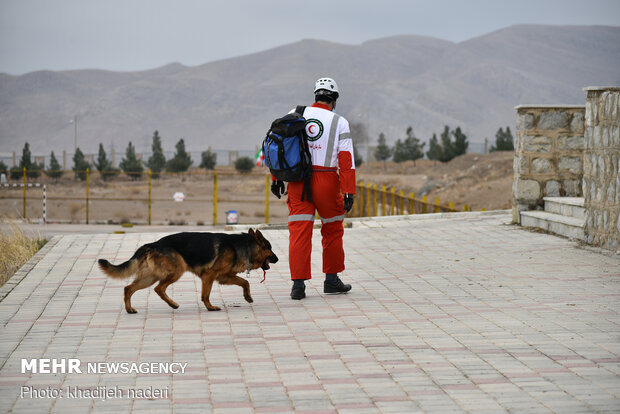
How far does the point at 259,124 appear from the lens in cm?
15125

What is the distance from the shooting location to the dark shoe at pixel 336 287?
26.8ft

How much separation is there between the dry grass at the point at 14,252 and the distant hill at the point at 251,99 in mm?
127801

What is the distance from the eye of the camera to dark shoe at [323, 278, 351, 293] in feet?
26.8

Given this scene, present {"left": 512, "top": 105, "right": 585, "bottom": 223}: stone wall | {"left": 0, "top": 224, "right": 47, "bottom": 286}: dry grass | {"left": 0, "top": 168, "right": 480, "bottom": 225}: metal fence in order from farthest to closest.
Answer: {"left": 0, "top": 168, "right": 480, "bottom": 225}: metal fence < {"left": 512, "top": 105, "right": 585, "bottom": 223}: stone wall < {"left": 0, "top": 224, "right": 47, "bottom": 286}: dry grass

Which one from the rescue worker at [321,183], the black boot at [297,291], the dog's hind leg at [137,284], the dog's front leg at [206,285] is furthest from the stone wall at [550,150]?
the dog's hind leg at [137,284]

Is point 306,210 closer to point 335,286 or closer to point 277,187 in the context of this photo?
point 277,187

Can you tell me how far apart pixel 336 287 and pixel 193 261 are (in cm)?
166

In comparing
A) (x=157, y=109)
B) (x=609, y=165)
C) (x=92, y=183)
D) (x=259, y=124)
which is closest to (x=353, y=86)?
(x=259, y=124)

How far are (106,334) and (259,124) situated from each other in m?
146

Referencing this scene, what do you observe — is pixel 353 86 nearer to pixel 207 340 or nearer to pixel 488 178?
pixel 488 178

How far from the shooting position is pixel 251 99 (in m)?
164

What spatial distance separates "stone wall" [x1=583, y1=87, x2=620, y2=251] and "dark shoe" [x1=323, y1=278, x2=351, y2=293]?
4.34 m

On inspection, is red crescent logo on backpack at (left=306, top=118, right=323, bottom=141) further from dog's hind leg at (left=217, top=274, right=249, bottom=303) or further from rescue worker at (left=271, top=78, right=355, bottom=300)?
dog's hind leg at (left=217, top=274, right=249, bottom=303)

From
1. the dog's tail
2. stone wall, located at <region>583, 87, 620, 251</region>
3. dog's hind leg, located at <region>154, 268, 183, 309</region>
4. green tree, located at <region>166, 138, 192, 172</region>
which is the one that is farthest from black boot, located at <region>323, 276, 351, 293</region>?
green tree, located at <region>166, 138, 192, 172</region>
